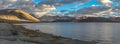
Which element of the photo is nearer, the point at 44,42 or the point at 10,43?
the point at 10,43

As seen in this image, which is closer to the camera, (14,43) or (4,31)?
(14,43)

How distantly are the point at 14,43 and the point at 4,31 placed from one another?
1591 centimetres

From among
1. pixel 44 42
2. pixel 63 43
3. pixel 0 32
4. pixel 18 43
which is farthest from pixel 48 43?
pixel 0 32

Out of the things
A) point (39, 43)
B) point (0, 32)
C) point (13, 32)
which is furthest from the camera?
point (13, 32)

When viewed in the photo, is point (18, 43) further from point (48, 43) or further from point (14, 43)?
point (48, 43)

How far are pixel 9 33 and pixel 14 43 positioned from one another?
627 inches

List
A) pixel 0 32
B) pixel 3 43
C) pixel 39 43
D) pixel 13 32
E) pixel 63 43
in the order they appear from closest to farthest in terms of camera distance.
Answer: pixel 3 43, pixel 39 43, pixel 63 43, pixel 0 32, pixel 13 32

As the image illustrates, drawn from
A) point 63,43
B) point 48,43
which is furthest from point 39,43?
point 63,43

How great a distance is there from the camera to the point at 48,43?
38.9 meters

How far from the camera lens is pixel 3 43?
30.7m

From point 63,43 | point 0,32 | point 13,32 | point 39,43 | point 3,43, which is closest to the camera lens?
point 3,43

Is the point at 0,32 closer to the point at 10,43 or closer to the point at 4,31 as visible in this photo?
the point at 4,31

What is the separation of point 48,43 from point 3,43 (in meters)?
9.24

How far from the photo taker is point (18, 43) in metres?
32.3
